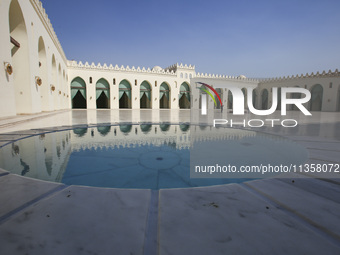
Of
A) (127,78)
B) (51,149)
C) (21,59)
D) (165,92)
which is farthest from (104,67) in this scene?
(51,149)

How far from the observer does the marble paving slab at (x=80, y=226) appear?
0.90 m

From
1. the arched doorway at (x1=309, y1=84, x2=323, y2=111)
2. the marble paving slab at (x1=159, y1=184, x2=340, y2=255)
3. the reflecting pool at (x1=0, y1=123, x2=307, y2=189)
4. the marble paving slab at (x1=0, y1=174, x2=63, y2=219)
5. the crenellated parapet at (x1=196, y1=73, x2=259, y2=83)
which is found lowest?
the reflecting pool at (x1=0, y1=123, x2=307, y2=189)

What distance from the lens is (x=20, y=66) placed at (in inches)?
339

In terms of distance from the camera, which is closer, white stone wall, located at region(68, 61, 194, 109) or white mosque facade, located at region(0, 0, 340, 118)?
white mosque facade, located at region(0, 0, 340, 118)

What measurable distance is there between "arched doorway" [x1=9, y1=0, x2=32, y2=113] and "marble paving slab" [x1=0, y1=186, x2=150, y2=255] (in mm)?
9407

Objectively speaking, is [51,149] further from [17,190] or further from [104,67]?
[104,67]

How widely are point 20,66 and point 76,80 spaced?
1306 centimetres

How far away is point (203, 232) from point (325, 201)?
99cm

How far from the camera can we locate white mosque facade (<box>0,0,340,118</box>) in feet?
26.2

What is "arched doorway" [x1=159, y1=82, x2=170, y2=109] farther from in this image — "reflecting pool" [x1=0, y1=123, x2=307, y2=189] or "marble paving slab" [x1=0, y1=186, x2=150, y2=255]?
"marble paving slab" [x1=0, y1=186, x2=150, y2=255]

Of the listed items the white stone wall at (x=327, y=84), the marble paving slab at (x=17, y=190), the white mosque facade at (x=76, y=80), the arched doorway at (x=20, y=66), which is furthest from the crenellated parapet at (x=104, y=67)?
the marble paving slab at (x=17, y=190)

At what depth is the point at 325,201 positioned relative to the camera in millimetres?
1381

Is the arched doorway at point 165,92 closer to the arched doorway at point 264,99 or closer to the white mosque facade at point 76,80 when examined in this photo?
the white mosque facade at point 76,80

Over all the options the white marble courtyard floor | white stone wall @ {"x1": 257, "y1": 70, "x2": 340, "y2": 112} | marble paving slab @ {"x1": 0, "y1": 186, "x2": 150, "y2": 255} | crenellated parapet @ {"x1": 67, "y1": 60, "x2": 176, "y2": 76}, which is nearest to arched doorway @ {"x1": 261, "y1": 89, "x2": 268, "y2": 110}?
white stone wall @ {"x1": 257, "y1": 70, "x2": 340, "y2": 112}
